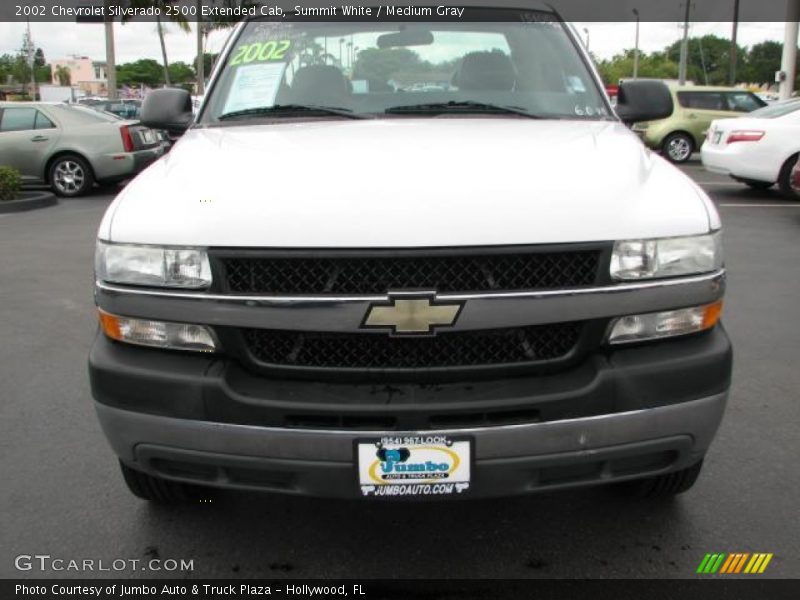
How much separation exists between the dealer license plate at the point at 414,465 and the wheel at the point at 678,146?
15.6 meters

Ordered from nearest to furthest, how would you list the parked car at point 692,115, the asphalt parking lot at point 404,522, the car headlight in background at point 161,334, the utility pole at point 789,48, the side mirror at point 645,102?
the car headlight in background at point 161,334 → the asphalt parking lot at point 404,522 → the side mirror at point 645,102 → the parked car at point 692,115 → the utility pole at point 789,48

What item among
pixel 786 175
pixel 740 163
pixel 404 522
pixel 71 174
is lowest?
pixel 404 522

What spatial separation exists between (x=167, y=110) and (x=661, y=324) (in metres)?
2.66

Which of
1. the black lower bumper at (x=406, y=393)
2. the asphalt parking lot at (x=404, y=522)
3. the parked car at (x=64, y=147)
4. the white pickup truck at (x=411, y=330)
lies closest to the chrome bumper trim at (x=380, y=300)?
the white pickup truck at (x=411, y=330)

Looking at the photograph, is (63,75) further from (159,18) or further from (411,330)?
(411,330)

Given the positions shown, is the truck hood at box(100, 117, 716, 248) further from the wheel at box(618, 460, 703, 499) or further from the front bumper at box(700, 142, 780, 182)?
the front bumper at box(700, 142, 780, 182)

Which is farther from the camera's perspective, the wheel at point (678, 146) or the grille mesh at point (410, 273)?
the wheel at point (678, 146)

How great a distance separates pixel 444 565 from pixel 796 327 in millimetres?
3644

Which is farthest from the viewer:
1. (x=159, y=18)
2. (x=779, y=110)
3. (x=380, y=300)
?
(x=159, y=18)

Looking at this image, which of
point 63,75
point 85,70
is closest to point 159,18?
point 63,75

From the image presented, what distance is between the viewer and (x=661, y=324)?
2271mm

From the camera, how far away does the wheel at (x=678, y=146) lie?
16.4 meters

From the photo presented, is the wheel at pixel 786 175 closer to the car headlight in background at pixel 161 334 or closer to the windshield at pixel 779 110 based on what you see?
the windshield at pixel 779 110

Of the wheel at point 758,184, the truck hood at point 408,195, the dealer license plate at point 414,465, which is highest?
the truck hood at point 408,195
